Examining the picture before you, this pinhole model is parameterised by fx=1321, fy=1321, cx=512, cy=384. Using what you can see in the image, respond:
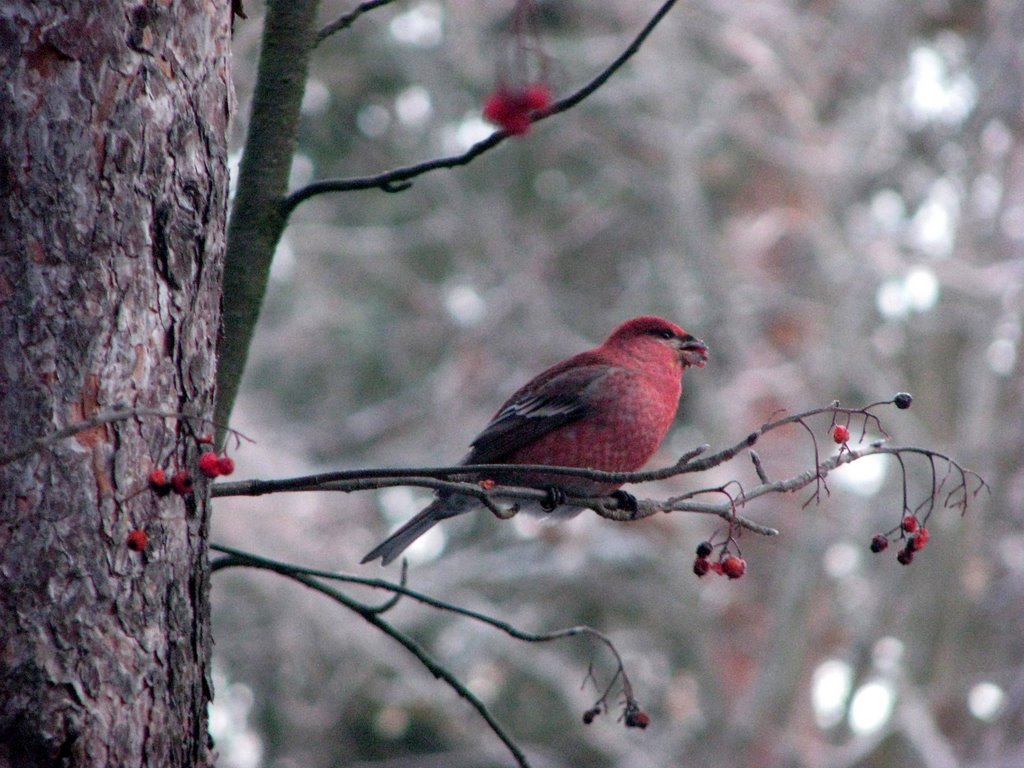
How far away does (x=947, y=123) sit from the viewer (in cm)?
1240

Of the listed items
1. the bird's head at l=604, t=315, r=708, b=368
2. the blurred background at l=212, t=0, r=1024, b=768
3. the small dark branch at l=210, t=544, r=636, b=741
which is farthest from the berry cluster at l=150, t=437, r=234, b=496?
the blurred background at l=212, t=0, r=1024, b=768

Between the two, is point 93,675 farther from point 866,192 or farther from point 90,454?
point 866,192

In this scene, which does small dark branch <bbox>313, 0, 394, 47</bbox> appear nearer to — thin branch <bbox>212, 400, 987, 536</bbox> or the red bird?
thin branch <bbox>212, 400, 987, 536</bbox>

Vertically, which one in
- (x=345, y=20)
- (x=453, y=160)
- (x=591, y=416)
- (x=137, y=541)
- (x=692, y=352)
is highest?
(x=692, y=352)

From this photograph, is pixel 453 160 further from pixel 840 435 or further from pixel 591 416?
pixel 591 416

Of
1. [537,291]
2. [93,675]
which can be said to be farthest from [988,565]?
[93,675]

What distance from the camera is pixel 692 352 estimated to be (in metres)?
5.16

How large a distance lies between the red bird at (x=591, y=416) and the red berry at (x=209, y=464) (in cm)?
208

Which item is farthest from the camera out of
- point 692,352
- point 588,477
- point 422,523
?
point 692,352

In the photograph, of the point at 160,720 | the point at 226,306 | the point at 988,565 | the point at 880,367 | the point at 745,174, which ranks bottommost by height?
the point at 160,720

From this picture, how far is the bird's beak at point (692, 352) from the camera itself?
16.7ft

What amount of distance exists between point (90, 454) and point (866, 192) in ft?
38.8

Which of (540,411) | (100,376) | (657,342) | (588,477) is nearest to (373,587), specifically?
(588,477)

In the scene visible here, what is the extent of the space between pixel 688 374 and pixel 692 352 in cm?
808
